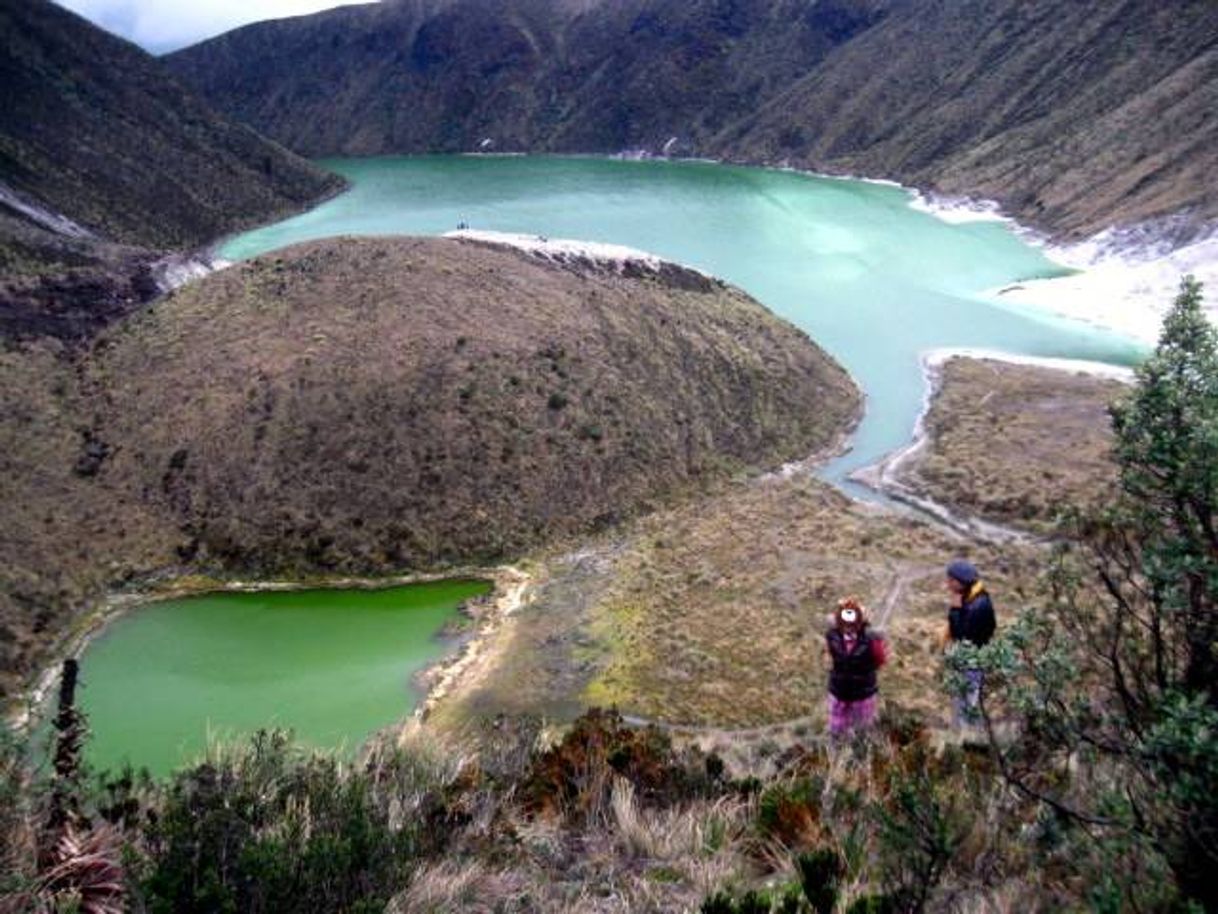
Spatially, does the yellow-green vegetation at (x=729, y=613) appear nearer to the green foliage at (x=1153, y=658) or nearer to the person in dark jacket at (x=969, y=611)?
the person in dark jacket at (x=969, y=611)

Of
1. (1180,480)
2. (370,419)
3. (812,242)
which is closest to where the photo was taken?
(1180,480)

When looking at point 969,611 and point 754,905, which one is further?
point 969,611

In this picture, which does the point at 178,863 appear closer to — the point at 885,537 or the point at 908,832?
the point at 908,832

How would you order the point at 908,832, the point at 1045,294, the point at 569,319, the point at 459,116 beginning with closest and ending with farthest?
the point at 908,832, the point at 569,319, the point at 1045,294, the point at 459,116

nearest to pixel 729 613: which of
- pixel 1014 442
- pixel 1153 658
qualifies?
pixel 1014 442

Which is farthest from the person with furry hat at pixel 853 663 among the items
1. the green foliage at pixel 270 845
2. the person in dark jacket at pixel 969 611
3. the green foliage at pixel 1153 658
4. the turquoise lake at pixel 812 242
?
the turquoise lake at pixel 812 242

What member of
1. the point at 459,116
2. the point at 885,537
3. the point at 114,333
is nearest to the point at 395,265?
the point at 114,333

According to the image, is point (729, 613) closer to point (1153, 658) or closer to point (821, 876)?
point (1153, 658)

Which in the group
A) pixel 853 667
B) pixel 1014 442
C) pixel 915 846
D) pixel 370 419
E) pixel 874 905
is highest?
pixel 1014 442
